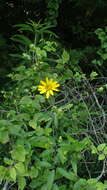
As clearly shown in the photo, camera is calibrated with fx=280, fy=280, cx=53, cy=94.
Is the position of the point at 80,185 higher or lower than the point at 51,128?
lower

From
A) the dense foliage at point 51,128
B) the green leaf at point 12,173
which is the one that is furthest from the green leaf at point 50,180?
the green leaf at point 12,173

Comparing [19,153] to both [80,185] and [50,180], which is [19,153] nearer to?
[50,180]

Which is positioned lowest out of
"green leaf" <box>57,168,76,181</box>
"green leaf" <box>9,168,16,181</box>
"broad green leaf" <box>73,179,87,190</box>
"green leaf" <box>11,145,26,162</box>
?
"broad green leaf" <box>73,179,87,190</box>

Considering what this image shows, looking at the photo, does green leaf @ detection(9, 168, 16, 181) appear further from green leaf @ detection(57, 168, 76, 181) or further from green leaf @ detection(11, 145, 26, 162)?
green leaf @ detection(57, 168, 76, 181)

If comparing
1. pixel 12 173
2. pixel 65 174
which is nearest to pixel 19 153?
pixel 12 173

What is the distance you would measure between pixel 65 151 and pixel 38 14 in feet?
6.61

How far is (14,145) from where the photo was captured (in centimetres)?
92

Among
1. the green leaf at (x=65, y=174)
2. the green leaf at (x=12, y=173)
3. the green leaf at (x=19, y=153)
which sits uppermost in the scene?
the green leaf at (x=19, y=153)

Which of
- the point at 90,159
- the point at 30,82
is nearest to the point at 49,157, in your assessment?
the point at 90,159

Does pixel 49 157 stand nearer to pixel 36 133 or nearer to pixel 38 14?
pixel 36 133

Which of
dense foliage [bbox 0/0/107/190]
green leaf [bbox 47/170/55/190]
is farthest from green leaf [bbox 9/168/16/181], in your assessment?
green leaf [bbox 47/170/55/190]

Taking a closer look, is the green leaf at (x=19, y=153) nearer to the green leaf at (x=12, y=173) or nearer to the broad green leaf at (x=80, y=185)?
the green leaf at (x=12, y=173)

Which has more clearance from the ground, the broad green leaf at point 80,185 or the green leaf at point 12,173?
the green leaf at point 12,173

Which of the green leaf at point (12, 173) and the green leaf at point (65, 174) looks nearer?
the green leaf at point (12, 173)
